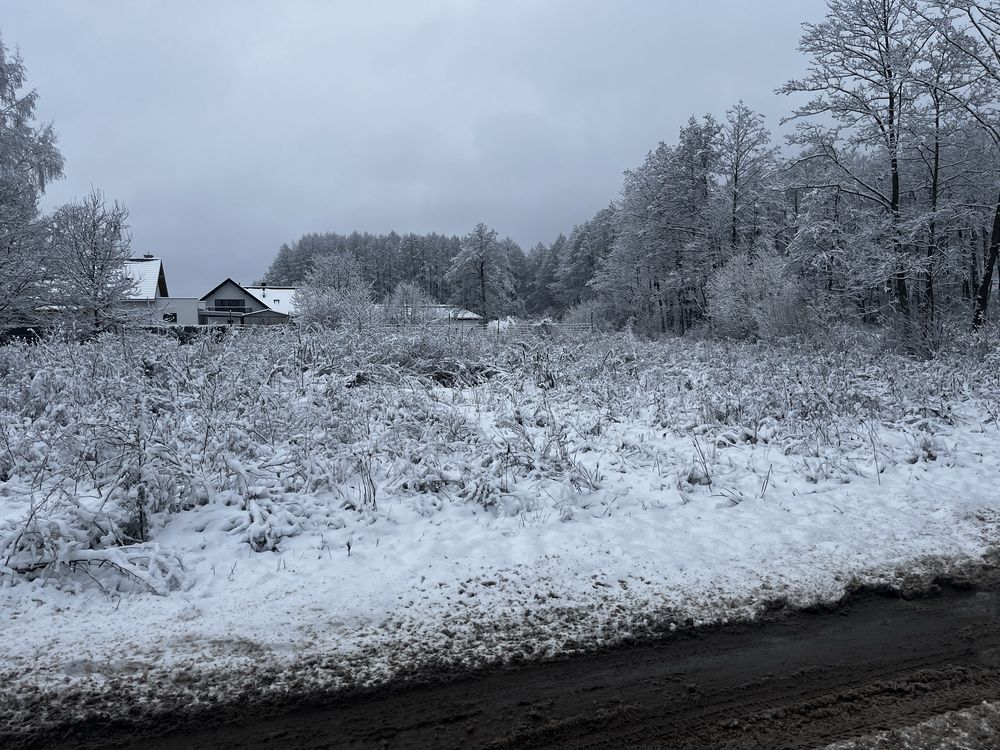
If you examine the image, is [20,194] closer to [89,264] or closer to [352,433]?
[89,264]

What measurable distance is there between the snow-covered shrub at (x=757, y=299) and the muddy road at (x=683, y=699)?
15019 mm

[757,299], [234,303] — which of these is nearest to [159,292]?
[234,303]

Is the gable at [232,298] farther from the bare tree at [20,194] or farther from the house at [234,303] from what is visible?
the bare tree at [20,194]

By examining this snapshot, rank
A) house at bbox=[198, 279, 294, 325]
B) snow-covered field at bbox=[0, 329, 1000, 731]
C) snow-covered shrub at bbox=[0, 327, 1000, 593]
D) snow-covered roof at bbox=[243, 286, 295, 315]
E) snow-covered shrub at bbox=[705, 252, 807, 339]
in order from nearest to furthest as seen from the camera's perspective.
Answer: snow-covered field at bbox=[0, 329, 1000, 731] < snow-covered shrub at bbox=[0, 327, 1000, 593] < snow-covered shrub at bbox=[705, 252, 807, 339] < house at bbox=[198, 279, 294, 325] < snow-covered roof at bbox=[243, 286, 295, 315]

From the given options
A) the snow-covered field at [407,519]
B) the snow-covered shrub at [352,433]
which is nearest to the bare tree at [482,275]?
the snow-covered shrub at [352,433]

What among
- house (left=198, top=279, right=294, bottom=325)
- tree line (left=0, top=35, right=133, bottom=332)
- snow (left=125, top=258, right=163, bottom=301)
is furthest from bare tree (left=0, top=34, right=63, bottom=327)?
house (left=198, top=279, right=294, bottom=325)

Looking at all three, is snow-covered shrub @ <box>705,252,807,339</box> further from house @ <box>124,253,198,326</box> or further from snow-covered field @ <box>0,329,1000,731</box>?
house @ <box>124,253,198,326</box>

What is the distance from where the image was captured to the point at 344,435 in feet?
21.8

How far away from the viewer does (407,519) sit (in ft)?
16.4

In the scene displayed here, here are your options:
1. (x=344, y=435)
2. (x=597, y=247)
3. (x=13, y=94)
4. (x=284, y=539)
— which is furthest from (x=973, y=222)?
(x=597, y=247)

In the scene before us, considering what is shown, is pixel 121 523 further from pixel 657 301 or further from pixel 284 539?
Result: pixel 657 301

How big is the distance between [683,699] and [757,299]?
1955 cm

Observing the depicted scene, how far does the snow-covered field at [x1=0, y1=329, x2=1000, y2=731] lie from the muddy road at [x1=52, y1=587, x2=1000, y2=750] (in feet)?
0.78

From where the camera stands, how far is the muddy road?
2635 mm
